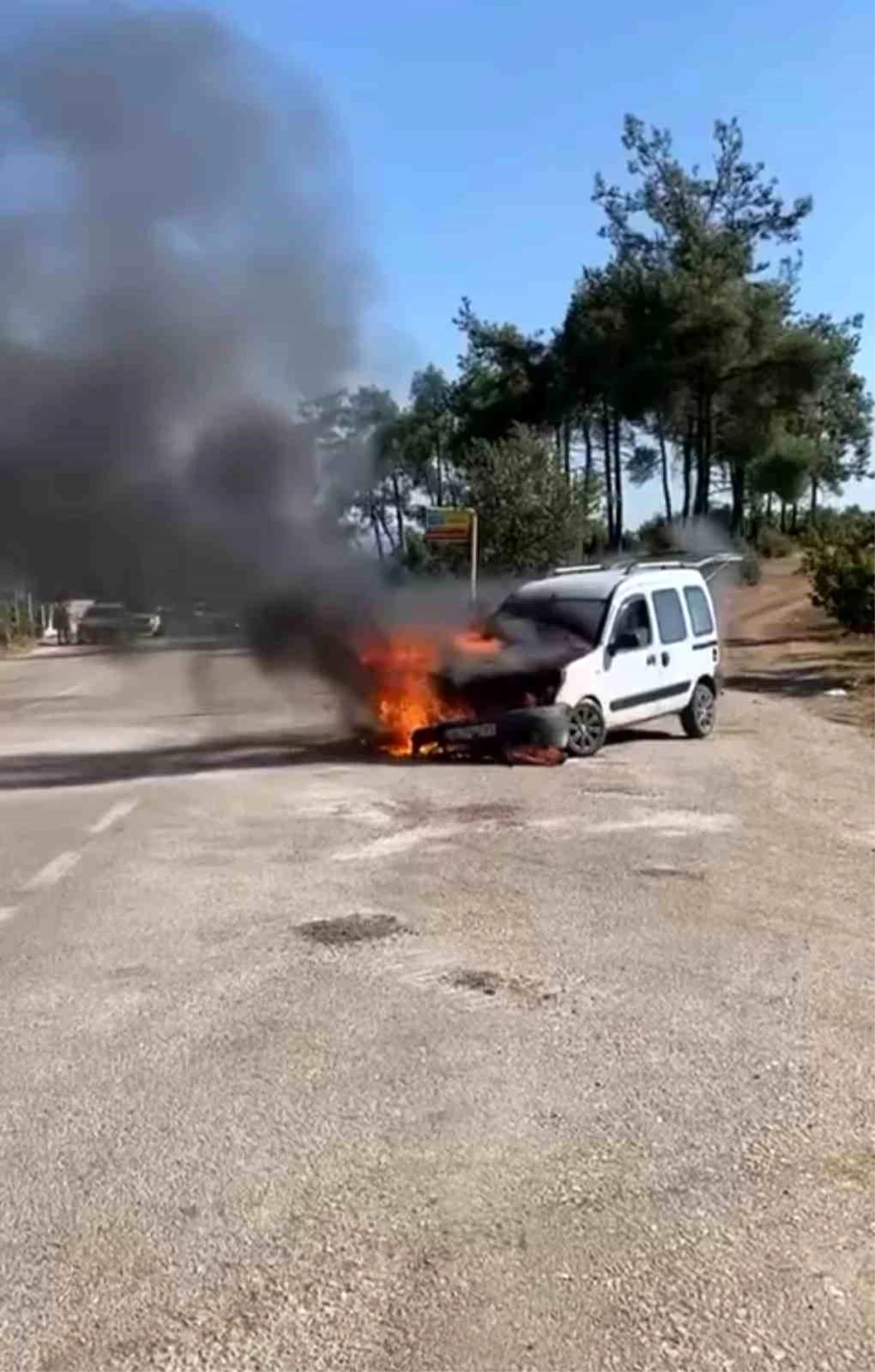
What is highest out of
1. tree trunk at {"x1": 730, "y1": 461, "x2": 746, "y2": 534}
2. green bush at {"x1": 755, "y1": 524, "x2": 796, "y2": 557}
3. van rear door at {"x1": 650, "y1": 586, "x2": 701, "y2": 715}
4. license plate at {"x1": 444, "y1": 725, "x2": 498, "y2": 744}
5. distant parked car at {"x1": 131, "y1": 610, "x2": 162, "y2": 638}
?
tree trunk at {"x1": 730, "y1": 461, "x2": 746, "y2": 534}

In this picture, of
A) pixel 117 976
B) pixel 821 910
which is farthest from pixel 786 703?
pixel 117 976

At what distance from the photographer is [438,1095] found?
5320 mm

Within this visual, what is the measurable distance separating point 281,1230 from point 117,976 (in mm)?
2937

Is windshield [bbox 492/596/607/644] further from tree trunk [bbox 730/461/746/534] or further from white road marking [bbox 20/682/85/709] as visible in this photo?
tree trunk [bbox 730/461/746/534]

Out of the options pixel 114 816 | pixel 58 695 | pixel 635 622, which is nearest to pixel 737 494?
pixel 58 695

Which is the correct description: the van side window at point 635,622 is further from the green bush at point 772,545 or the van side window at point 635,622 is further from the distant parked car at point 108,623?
the green bush at point 772,545

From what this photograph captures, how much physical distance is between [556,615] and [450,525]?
11896 millimetres

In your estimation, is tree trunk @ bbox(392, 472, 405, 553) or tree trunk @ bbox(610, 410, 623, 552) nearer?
tree trunk @ bbox(392, 472, 405, 553)

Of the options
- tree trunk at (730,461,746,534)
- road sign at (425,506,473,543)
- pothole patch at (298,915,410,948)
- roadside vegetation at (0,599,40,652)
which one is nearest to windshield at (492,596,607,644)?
pothole patch at (298,915,410,948)

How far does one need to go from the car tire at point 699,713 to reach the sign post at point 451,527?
6.79 metres

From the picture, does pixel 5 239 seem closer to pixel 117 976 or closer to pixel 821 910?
pixel 117 976

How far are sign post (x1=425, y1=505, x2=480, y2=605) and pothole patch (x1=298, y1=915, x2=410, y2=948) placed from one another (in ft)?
52.1

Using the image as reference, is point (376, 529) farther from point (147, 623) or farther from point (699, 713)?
point (699, 713)

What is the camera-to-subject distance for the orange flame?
52.0ft
